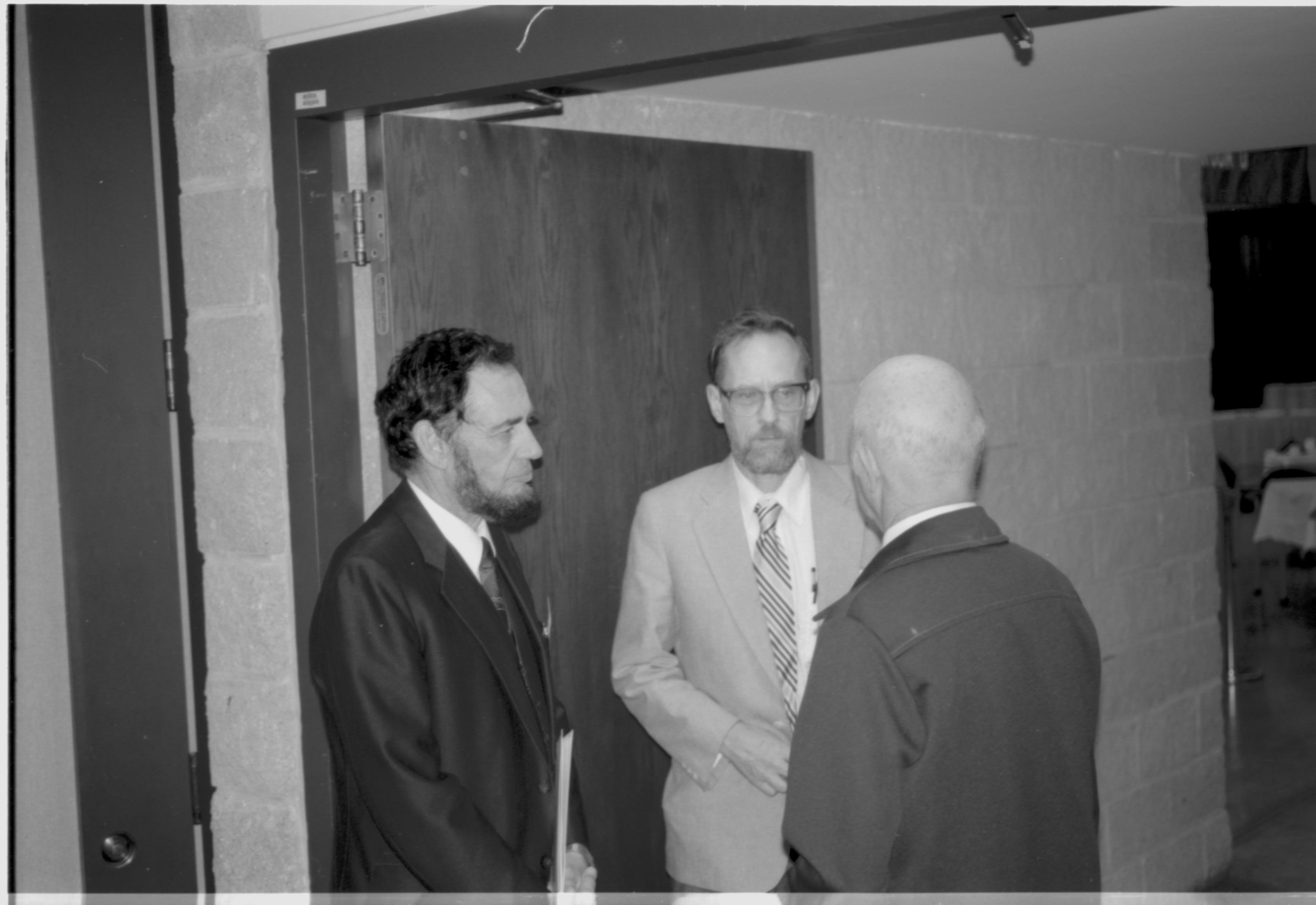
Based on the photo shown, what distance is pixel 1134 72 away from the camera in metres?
2.63

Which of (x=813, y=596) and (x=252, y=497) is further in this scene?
(x=813, y=596)

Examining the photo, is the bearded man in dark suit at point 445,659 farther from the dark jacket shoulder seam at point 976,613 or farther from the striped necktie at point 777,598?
the dark jacket shoulder seam at point 976,613

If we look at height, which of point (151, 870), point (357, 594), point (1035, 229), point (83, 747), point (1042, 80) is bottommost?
point (151, 870)

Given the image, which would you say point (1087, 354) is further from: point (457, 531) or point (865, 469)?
point (457, 531)

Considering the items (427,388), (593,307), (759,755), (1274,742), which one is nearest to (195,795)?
(427,388)

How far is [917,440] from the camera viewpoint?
5.43 ft

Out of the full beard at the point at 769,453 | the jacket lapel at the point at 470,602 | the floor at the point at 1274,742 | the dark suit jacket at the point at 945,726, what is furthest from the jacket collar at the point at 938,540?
the floor at the point at 1274,742

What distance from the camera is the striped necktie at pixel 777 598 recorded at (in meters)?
2.25

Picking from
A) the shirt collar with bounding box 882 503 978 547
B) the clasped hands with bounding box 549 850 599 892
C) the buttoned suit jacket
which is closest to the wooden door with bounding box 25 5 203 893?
the clasped hands with bounding box 549 850 599 892

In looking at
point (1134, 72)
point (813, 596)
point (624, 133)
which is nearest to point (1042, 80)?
point (1134, 72)

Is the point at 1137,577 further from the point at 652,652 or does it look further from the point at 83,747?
the point at 83,747

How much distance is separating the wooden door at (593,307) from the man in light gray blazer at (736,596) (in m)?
0.12

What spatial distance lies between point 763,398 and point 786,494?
0.62 ft

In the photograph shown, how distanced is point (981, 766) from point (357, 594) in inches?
33.5
